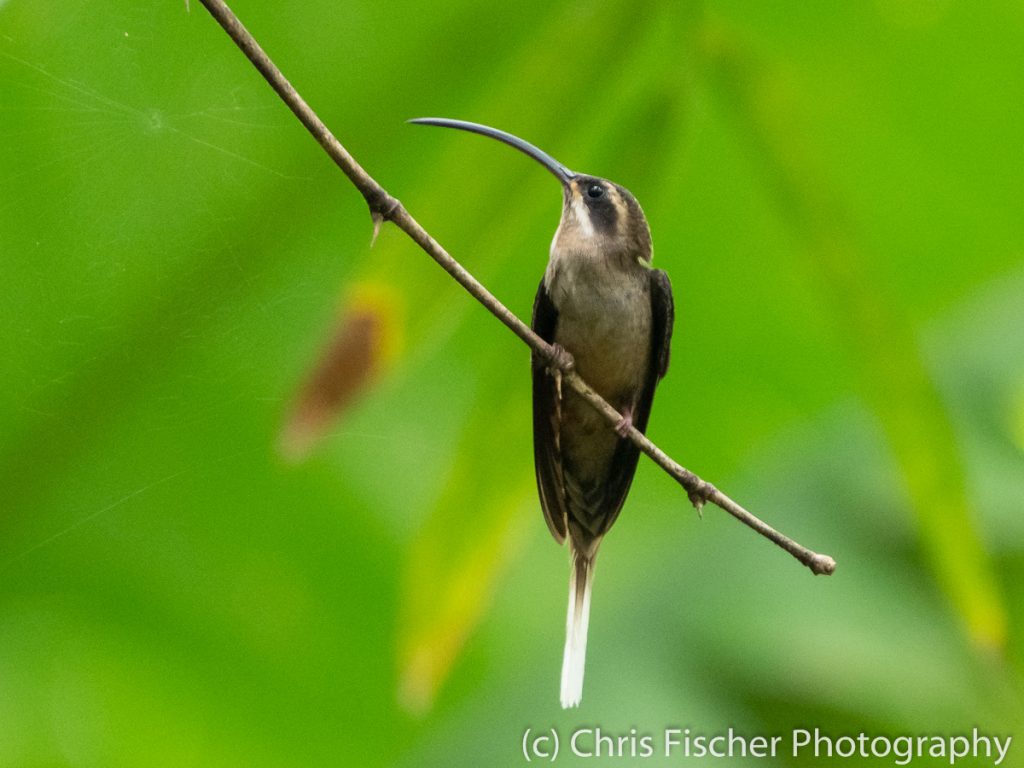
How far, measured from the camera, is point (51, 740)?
1638mm

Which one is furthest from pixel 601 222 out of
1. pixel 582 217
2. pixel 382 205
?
pixel 382 205

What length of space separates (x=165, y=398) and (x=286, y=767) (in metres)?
0.80

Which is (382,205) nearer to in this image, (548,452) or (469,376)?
(548,452)

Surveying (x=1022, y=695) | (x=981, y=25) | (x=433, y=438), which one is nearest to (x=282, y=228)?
(x=433, y=438)

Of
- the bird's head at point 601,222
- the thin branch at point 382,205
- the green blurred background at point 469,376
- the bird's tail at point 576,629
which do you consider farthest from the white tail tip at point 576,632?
the bird's head at point 601,222

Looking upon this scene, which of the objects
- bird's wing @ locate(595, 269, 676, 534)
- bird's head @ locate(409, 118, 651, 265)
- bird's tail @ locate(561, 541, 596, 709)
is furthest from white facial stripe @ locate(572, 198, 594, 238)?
bird's tail @ locate(561, 541, 596, 709)

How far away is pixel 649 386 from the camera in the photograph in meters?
1.63

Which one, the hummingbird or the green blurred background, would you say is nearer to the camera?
the green blurred background

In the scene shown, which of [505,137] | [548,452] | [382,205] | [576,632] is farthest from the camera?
[548,452]

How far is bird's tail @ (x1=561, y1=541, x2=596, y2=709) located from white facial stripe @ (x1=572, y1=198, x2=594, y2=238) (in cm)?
42

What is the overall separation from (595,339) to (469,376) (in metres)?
0.21

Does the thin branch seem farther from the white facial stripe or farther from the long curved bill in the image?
the white facial stripe

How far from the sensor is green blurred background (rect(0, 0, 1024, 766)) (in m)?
1.09

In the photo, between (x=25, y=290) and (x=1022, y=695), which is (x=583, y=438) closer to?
(x=1022, y=695)
